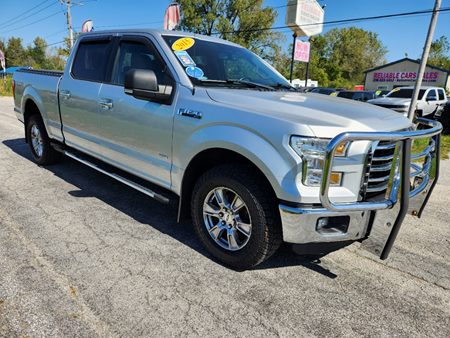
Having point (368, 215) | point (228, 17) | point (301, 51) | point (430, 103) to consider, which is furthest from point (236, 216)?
point (228, 17)

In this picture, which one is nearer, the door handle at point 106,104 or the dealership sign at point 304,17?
the door handle at point 106,104

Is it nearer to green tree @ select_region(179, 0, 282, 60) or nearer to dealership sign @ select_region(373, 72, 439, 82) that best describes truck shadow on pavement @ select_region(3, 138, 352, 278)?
green tree @ select_region(179, 0, 282, 60)

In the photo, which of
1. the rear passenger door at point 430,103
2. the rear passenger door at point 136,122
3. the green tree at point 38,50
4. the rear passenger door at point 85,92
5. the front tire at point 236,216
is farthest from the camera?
the green tree at point 38,50

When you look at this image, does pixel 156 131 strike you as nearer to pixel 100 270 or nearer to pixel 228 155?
pixel 228 155

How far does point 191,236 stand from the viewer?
11.4 ft

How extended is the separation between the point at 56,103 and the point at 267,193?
11.9ft

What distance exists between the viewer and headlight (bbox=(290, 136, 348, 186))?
2295 millimetres

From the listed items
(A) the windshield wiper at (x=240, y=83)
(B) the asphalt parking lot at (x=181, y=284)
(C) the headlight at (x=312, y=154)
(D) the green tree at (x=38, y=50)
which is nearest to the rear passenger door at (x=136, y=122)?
(A) the windshield wiper at (x=240, y=83)

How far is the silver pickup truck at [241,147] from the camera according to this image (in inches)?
92.0

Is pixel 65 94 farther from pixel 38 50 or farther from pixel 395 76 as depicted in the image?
pixel 38 50

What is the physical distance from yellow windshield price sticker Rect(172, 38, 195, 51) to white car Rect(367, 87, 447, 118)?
13.4m

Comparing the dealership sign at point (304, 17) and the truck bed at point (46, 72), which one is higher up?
the dealership sign at point (304, 17)

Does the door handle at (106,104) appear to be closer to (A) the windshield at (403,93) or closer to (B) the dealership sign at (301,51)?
(B) the dealership sign at (301,51)

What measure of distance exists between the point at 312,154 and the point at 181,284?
136 centimetres
